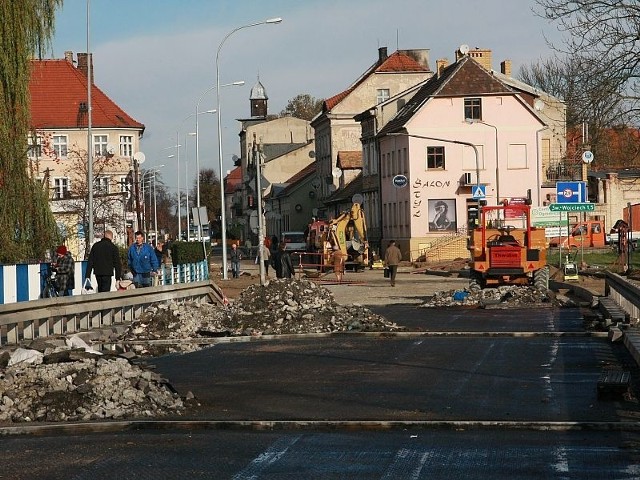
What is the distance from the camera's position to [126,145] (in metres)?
99.6

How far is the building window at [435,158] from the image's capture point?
74.4m

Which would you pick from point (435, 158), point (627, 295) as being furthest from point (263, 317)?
point (435, 158)

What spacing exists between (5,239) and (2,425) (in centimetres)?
1521

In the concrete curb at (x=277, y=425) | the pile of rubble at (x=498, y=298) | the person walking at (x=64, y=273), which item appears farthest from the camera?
the pile of rubble at (x=498, y=298)

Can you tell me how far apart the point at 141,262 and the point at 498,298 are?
9.56m

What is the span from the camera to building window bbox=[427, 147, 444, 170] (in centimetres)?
7438

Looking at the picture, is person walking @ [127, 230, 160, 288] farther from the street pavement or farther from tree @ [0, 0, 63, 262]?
the street pavement

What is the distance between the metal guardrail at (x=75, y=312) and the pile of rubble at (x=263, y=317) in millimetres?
706

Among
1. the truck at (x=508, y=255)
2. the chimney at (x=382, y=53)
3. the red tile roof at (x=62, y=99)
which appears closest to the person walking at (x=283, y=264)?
the truck at (x=508, y=255)

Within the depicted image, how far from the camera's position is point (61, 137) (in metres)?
92.9

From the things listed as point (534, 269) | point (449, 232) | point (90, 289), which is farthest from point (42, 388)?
point (449, 232)

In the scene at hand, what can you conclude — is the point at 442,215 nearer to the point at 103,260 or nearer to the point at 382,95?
the point at 382,95

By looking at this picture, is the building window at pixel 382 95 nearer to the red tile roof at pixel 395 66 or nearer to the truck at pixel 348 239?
the red tile roof at pixel 395 66

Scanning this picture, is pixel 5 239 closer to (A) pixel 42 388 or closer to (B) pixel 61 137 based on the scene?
(A) pixel 42 388
